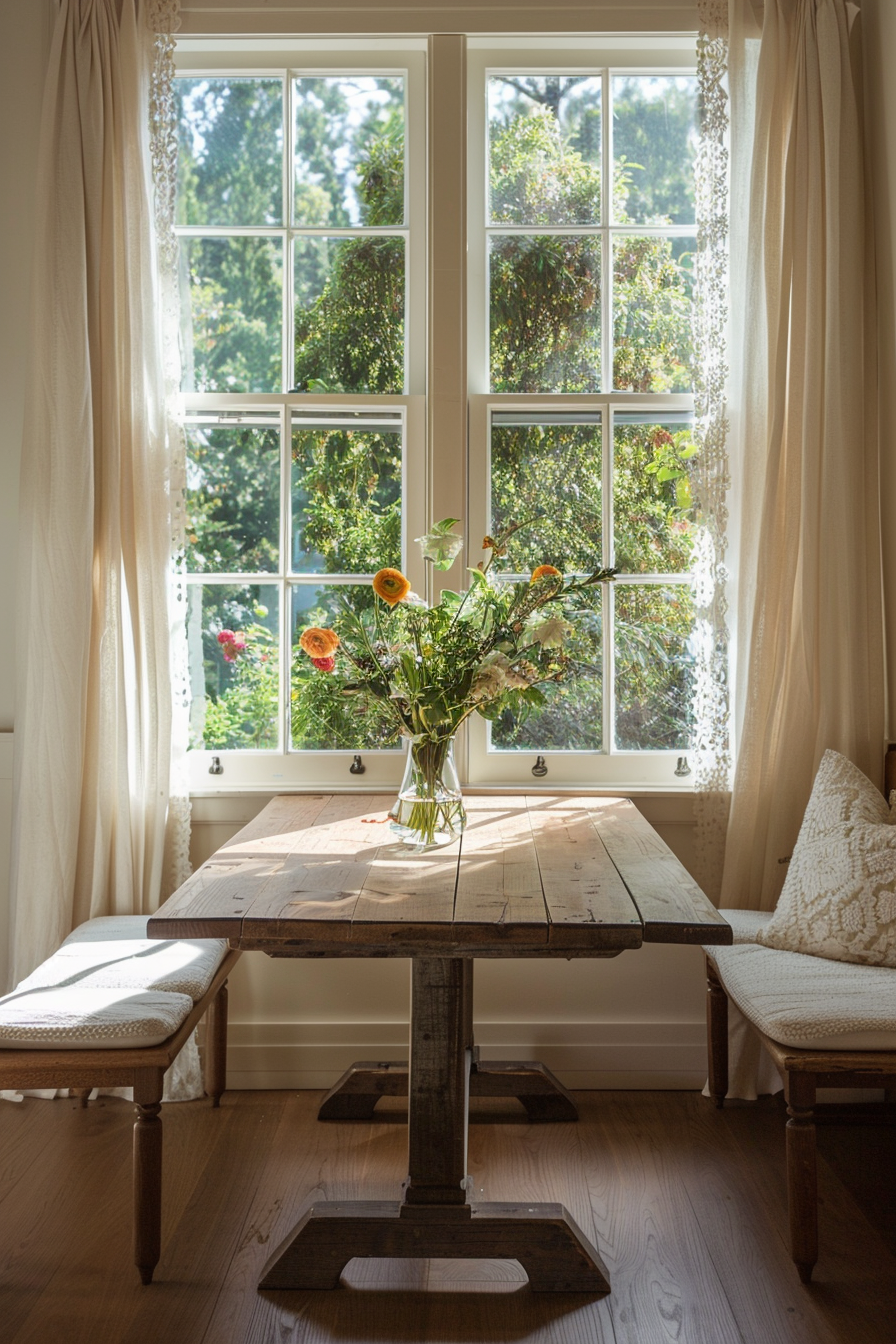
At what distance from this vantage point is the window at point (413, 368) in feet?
9.65

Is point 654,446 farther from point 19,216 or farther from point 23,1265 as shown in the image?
point 23,1265

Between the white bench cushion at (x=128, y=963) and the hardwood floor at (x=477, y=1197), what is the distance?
467 mm

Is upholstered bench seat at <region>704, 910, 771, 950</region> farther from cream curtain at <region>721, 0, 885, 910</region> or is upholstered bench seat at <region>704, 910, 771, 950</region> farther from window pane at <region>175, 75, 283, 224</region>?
window pane at <region>175, 75, 283, 224</region>

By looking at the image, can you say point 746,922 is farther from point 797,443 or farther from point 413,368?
point 413,368

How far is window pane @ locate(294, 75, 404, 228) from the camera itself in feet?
9.68

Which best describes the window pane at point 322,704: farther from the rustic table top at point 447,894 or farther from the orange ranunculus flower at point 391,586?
the orange ranunculus flower at point 391,586

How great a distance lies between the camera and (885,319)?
2719 millimetres

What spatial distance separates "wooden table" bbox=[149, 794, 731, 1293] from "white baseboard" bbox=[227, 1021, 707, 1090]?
0.78 meters

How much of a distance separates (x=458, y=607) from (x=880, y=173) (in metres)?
1.62

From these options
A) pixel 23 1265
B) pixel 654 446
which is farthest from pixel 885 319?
pixel 23 1265

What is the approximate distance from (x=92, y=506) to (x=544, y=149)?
157 cm

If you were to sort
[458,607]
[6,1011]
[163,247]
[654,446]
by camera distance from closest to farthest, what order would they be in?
[6,1011] < [458,607] < [163,247] < [654,446]

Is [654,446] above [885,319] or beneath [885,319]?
beneath

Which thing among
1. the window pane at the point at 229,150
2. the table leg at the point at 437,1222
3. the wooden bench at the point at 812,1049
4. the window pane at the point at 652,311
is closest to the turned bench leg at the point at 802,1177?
the wooden bench at the point at 812,1049
